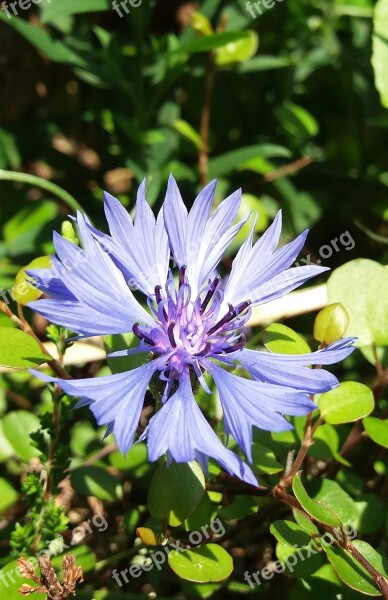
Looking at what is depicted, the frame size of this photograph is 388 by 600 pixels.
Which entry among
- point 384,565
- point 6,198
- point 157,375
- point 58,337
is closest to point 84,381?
point 157,375

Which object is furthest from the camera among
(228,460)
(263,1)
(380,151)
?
(380,151)

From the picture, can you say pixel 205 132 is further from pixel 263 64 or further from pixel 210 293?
pixel 210 293

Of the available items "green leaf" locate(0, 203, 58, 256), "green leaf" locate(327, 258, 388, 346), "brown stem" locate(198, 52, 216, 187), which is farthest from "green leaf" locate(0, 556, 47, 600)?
"brown stem" locate(198, 52, 216, 187)

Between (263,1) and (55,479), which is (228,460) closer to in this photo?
(55,479)

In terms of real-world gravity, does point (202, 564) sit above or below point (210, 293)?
below

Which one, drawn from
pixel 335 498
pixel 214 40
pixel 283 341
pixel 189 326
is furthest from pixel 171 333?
pixel 214 40
